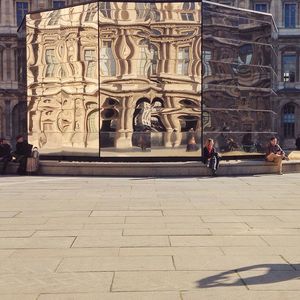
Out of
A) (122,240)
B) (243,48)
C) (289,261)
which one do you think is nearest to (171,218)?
(122,240)

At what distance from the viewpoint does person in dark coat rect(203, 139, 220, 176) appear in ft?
56.0

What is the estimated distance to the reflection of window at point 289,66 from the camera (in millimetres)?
55094

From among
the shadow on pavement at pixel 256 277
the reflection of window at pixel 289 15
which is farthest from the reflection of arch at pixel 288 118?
the shadow on pavement at pixel 256 277

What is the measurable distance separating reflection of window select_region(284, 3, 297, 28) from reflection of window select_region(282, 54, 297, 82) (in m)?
3.18

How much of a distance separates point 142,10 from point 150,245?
1393 centimetres

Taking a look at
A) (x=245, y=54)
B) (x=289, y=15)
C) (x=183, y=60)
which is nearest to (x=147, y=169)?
(x=183, y=60)

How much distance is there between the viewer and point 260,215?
30.9ft

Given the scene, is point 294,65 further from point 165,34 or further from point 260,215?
point 260,215

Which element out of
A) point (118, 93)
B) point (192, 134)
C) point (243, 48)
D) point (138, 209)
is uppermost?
point (243, 48)

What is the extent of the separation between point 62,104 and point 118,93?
239 cm

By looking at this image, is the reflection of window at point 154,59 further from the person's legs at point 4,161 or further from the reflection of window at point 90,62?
the person's legs at point 4,161

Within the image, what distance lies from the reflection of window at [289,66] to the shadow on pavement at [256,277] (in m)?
51.8

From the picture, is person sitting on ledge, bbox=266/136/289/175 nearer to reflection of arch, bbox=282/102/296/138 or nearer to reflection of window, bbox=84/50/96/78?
reflection of window, bbox=84/50/96/78

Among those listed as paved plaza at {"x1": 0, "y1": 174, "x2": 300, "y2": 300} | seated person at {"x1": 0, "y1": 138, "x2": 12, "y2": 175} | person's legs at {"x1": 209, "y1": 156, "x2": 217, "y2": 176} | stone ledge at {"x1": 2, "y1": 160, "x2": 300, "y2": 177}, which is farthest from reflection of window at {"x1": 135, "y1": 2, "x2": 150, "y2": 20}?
paved plaza at {"x1": 0, "y1": 174, "x2": 300, "y2": 300}
